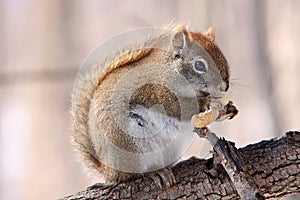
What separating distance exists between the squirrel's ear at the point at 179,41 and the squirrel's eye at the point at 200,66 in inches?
2.2

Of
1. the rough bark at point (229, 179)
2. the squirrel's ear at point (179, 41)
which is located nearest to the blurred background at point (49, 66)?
the squirrel's ear at point (179, 41)

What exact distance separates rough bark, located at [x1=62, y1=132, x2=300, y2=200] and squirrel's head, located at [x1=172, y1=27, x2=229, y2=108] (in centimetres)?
21

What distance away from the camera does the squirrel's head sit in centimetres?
149

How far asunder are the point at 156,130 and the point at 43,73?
1.97 meters

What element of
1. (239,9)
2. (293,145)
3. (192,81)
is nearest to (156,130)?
(192,81)

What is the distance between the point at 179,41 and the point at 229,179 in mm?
439

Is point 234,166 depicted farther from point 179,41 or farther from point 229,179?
point 179,41

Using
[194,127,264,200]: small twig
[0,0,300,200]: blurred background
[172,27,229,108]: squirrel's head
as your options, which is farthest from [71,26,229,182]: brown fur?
[0,0,300,200]: blurred background

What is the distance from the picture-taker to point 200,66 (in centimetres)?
154

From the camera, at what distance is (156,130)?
57.6 inches

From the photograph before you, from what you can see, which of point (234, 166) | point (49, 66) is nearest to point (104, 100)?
point (234, 166)

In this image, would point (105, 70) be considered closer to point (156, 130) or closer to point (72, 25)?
point (156, 130)

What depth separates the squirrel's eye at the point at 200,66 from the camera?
4.99ft

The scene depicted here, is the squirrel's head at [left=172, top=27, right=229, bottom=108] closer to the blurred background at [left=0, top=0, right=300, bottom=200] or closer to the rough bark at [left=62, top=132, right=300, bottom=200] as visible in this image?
the rough bark at [left=62, top=132, right=300, bottom=200]
